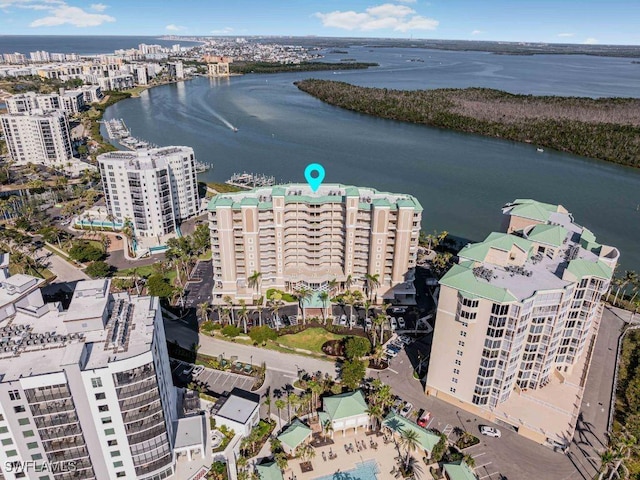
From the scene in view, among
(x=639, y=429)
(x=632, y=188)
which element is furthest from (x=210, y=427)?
(x=632, y=188)

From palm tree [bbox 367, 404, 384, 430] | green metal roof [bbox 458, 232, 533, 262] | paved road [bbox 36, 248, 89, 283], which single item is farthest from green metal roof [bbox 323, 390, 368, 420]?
paved road [bbox 36, 248, 89, 283]

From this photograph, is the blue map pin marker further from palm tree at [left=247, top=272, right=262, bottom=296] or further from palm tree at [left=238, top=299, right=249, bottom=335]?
palm tree at [left=238, top=299, right=249, bottom=335]

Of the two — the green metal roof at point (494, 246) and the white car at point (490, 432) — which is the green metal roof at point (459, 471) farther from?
the green metal roof at point (494, 246)

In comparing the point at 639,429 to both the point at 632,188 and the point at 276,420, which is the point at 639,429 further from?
A: the point at 632,188

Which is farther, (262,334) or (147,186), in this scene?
(147,186)

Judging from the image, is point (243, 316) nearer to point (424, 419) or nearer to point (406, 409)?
point (406, 409)

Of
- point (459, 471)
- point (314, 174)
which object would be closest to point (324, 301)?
point (314, 174)
